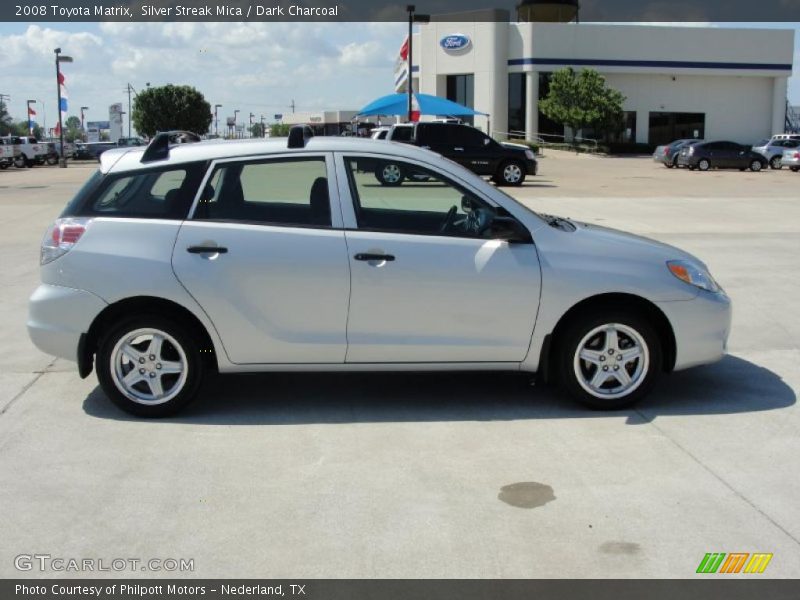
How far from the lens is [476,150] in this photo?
27953mm

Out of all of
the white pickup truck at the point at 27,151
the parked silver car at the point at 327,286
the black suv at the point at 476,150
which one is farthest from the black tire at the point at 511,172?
the white pickup truck at the point at 27,151

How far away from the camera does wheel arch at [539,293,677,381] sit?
5.68 m

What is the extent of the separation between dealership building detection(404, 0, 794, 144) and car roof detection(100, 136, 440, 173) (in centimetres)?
5692

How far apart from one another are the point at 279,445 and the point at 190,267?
1.20m

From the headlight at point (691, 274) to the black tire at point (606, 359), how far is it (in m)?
0.37

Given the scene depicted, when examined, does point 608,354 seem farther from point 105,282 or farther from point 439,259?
point 105,282

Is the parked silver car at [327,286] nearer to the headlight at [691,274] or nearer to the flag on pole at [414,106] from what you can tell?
the headlight at [691,274]

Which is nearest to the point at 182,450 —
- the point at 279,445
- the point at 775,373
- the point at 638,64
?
the point at 279,445

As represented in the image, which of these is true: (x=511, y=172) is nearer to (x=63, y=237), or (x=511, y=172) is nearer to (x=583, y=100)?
(x=63, y=237)

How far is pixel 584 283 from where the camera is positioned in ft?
18.3

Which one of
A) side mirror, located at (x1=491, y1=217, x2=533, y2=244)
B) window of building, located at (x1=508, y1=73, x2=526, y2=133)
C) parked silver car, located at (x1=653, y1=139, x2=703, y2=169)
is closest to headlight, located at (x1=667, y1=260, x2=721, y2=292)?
side mirror, located at (x1=491, y1=217, x2=533, y2=244)

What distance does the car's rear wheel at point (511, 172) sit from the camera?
28.3 m

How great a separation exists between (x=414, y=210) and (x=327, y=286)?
100 cm

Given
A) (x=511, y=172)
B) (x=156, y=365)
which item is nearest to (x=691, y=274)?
(x=156, y=365)
